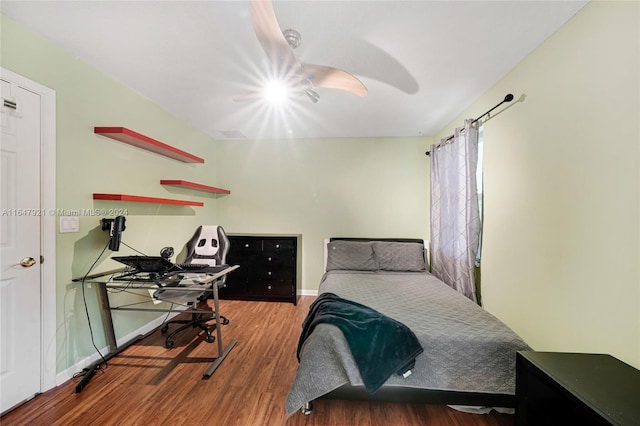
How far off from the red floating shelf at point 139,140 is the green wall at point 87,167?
0.06 metres

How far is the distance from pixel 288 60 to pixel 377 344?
1.83m

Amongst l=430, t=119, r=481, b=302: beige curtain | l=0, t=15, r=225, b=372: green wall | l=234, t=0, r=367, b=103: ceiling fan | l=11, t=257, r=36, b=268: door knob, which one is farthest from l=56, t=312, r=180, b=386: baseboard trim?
l=430, t=119, r=481, b=302: beige curtain

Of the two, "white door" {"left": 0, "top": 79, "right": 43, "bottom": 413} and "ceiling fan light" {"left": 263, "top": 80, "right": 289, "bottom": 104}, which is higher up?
"ceiling fan light" {"left": 263, "top": 80, "right": 289, "bottom": 104}

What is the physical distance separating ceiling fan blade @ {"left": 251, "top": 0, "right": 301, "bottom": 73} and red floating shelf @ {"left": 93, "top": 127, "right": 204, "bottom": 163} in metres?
1.49

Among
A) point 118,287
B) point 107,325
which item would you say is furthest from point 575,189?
A: point 107,325

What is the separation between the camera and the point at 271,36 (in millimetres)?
1259

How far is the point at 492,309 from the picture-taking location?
221 centimetres

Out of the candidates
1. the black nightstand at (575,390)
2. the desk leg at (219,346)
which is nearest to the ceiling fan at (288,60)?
the desk leg at (219,346)

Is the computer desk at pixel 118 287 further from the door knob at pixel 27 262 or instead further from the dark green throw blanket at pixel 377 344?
the dark green throw blanket at pixel 377 344

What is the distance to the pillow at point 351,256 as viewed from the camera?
323cm

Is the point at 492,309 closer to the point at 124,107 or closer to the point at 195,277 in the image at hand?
the point at 195,277

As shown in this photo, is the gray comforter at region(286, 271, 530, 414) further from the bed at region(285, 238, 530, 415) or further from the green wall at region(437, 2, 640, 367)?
the green wall at region(437, 2, 640, 367)

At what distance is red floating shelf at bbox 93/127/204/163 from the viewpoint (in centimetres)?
203

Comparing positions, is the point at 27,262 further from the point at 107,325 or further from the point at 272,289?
the point at 272,289
